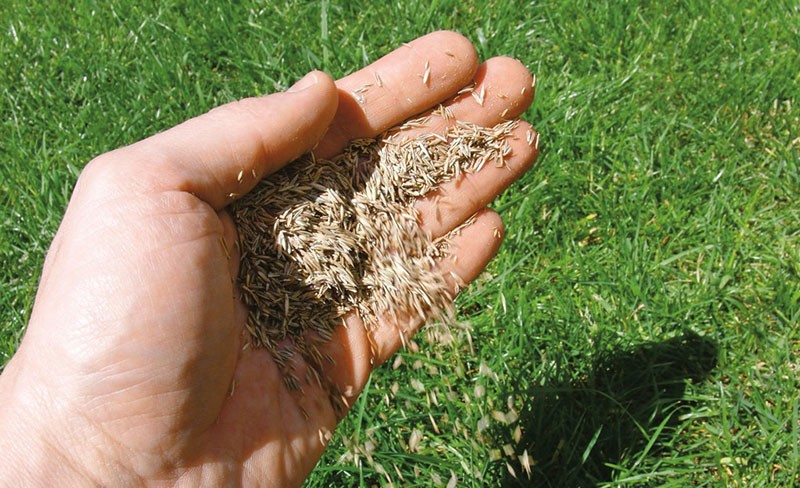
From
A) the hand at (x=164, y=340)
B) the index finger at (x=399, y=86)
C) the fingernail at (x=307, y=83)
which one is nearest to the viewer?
the hand at (x=164, y=340)

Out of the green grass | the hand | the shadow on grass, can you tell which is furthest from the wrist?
the shadow on grass

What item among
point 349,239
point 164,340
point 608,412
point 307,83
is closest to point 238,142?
point 307,83

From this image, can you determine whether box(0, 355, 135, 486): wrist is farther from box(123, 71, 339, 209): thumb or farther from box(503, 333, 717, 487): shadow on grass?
box(503, 333, 717, 487): shadow on grass

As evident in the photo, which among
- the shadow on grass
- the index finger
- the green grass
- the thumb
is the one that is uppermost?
the thumb

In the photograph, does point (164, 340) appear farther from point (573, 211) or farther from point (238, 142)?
point (573, 211)

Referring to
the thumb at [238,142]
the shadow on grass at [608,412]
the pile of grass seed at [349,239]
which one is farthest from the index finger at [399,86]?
the shadow on grass at [608,412]

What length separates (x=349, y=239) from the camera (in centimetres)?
→ 229

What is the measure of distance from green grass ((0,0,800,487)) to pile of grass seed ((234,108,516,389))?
1.17ft

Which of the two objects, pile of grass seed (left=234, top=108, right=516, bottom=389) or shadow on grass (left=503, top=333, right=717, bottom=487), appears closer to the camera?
pile of grass seed (left=234, top=108, right=516, bottom=389)

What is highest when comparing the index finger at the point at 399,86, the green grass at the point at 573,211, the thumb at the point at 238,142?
the thumb at the point at 238,142

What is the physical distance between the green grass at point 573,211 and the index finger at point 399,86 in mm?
743

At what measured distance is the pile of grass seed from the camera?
2254 mm

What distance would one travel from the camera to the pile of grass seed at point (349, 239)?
225 centimetres

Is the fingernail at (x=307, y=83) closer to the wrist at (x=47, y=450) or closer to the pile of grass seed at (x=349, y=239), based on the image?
the pile of grass seed at (x=349, y=239)
